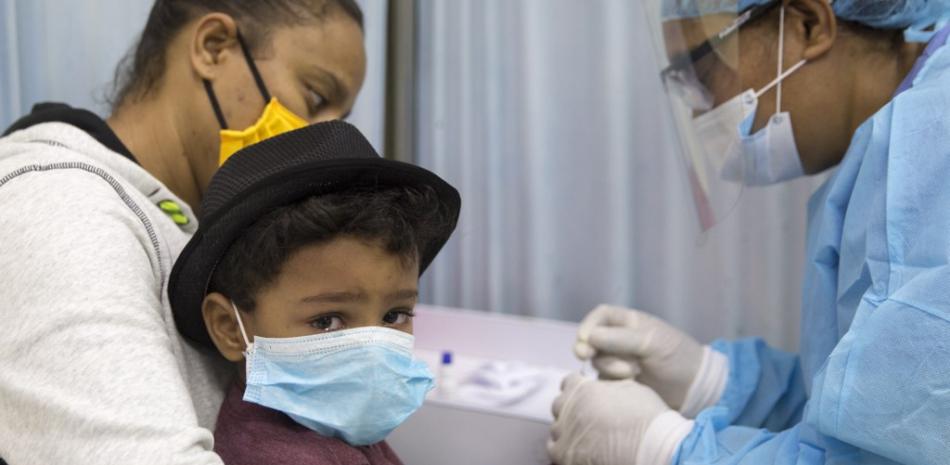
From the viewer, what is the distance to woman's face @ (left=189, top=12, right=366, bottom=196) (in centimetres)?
115

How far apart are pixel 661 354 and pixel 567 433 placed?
263mm

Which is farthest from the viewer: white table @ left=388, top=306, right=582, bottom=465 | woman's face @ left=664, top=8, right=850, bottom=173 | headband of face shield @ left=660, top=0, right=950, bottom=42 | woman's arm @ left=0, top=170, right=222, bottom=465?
white table @ left=388, top=306, right=582, bottom=465

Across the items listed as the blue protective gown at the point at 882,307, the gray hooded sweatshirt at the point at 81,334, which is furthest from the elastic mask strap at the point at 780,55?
the gray hooded sweatshirt at the point at 81,334

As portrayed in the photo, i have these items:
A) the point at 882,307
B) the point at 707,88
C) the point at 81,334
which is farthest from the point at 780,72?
the point at 81,334

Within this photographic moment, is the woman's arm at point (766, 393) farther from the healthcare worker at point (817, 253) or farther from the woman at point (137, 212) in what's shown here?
the woman at point (137, 212)

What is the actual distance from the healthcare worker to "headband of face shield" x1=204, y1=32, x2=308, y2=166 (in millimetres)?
599

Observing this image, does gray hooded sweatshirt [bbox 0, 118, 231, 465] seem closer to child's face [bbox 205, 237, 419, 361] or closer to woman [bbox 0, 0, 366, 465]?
woman [bbox 0, 0, 366, 465]

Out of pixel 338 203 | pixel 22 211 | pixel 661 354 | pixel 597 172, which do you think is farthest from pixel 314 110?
pixel 597 172

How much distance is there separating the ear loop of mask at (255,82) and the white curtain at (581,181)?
79cm

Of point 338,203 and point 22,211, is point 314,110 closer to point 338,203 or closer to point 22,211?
point 338,203


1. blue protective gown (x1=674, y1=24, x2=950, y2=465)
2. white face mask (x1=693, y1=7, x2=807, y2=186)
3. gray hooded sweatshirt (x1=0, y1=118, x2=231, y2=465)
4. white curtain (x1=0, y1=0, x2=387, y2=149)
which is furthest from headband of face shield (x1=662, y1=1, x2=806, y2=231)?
white curtain (x1=0, y1=0, x2=387, y2=149)

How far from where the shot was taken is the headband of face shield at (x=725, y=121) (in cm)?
120

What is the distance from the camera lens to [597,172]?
73.7 inches

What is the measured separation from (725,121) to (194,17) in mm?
812
